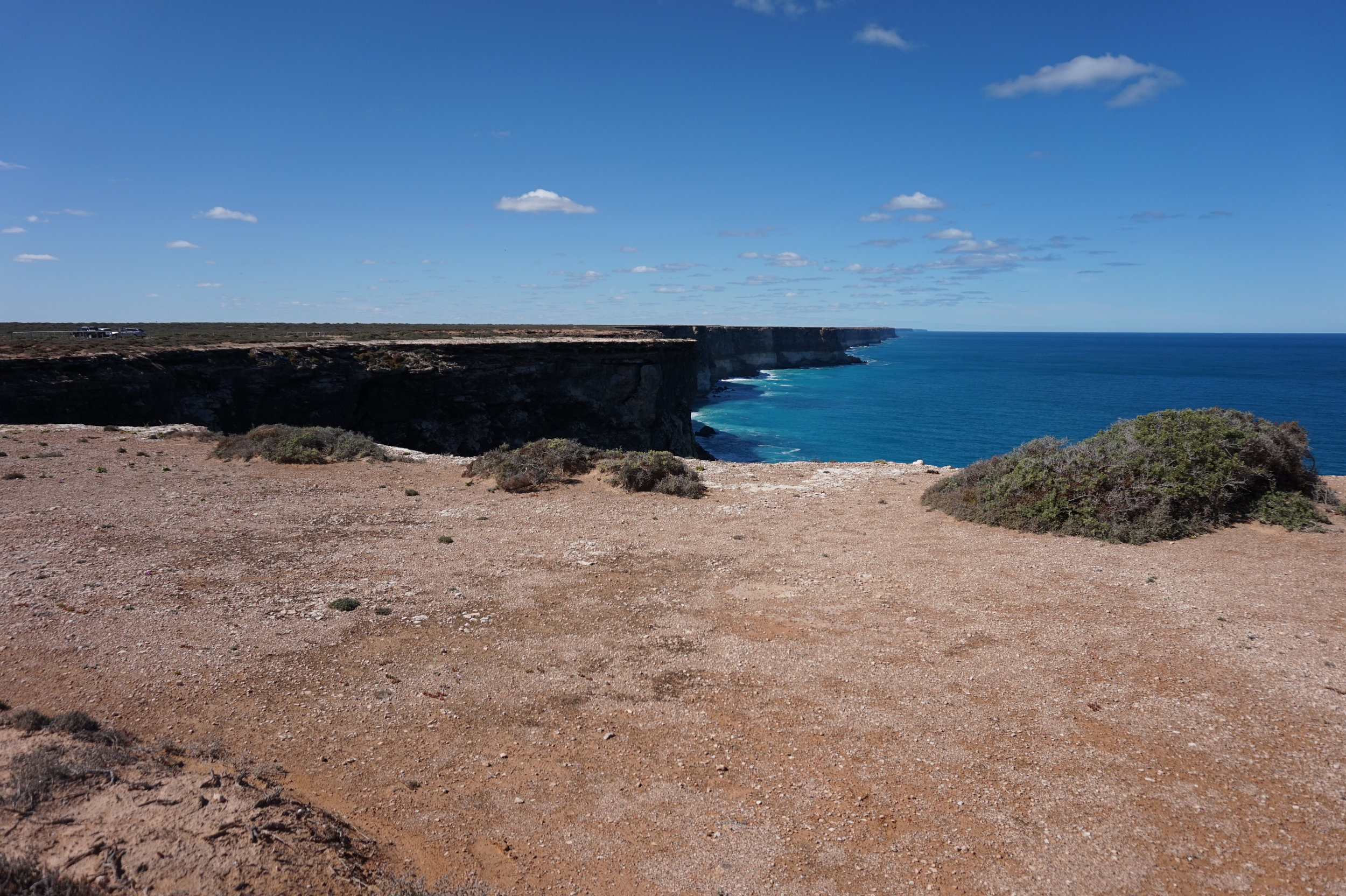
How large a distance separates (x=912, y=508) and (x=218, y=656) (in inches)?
516

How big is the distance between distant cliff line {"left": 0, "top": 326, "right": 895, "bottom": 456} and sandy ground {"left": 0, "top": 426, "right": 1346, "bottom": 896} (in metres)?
21.6

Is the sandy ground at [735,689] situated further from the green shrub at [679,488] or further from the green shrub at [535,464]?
the green shrub at [535,464]

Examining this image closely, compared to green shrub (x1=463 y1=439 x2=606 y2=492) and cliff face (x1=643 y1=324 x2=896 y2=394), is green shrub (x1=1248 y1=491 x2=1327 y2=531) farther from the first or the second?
cliff face (x1=643 y1=324 x2=896 y2=394)

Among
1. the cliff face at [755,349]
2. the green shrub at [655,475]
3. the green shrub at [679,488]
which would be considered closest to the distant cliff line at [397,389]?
the green shrub at [655,475]

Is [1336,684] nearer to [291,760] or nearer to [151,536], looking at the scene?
[291,760]

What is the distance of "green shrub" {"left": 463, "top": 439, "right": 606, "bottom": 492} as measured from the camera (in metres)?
16.6

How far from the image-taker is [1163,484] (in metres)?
12.7

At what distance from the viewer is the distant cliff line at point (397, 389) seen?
30031mm

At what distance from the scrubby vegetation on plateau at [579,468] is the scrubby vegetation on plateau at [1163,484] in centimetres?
656

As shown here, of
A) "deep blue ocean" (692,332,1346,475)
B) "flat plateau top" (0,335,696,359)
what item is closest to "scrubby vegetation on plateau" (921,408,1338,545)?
"deep blue ocean" (692,332,1346,475)

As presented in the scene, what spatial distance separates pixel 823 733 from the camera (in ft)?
21.7

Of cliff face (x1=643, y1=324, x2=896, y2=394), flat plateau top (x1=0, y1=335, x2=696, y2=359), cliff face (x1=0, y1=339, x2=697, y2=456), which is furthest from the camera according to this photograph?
cliff face (x1=643, y1=324, x2=896, y2=394)

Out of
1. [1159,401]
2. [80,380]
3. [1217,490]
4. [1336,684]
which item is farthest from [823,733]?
[1159,401]

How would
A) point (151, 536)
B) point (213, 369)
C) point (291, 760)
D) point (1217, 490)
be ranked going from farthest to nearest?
point (213, 369), point (1217, 490), point (151, 536), point (291, 760)
